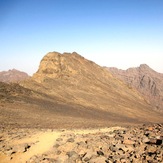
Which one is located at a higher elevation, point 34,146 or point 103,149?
point 103,149

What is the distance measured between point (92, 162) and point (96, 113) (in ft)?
103

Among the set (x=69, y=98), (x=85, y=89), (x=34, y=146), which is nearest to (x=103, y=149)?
(x=34, y=146)

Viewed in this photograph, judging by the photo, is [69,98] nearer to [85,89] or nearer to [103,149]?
[85,89]

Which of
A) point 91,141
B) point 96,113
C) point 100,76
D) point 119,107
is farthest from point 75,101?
point 91,141

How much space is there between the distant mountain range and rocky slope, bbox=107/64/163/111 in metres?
46.5

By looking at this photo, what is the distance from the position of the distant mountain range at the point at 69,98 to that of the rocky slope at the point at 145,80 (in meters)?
46.5

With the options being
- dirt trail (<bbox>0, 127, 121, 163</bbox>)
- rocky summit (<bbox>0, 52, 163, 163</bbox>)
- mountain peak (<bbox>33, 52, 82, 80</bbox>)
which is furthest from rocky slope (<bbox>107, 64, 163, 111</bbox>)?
dirt trail (<bbox>0, 127, 121, 163</bbox>)

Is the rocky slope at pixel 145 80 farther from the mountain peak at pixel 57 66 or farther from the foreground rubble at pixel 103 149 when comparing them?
the foreground rubble at pixel 103 149

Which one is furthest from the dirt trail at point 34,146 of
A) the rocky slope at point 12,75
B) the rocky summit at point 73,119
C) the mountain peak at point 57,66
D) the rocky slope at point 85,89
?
the rocky slope at point 12,75

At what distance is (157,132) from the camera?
12.9 meters

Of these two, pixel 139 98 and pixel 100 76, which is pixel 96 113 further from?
pixel 139 98

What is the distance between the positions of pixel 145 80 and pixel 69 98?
90.2 m

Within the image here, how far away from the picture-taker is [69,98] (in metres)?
47.0

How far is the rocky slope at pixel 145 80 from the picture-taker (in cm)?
11200
